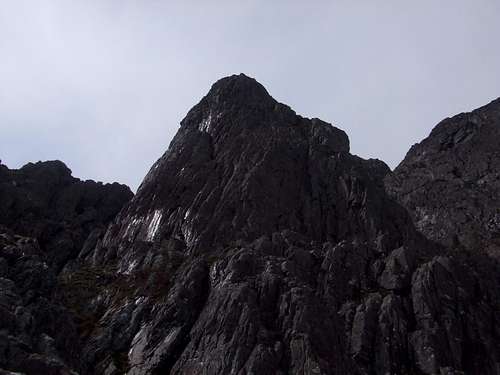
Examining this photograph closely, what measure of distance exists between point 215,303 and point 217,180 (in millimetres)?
58655

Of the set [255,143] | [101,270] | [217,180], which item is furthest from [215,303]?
[255,143]

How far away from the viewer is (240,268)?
10081 cm

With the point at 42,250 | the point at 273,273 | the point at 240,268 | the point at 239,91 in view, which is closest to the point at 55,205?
the point at 42,250

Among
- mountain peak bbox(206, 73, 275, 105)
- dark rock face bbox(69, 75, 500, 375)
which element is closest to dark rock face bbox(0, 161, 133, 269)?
dark rock face bbox(69, 75, 500, 375)

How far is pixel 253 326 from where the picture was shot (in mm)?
87500

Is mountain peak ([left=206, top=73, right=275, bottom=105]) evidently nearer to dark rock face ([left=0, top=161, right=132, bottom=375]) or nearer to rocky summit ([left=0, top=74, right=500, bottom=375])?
rocky summit ([left=0, top=74, right=500, bottom=375])

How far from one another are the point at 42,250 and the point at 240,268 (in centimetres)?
6200

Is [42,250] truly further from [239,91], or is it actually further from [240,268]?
[239,91]

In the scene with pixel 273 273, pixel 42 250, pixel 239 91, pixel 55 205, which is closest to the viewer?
pixel 273 273

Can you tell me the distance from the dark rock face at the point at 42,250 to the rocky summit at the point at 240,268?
1.05 ft

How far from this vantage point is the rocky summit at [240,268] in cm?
8588

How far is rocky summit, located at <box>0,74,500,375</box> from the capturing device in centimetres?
8588

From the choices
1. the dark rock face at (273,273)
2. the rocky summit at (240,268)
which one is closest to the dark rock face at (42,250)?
the rocky summit at (240,268)

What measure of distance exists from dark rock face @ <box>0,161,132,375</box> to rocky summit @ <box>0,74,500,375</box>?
32 cm
